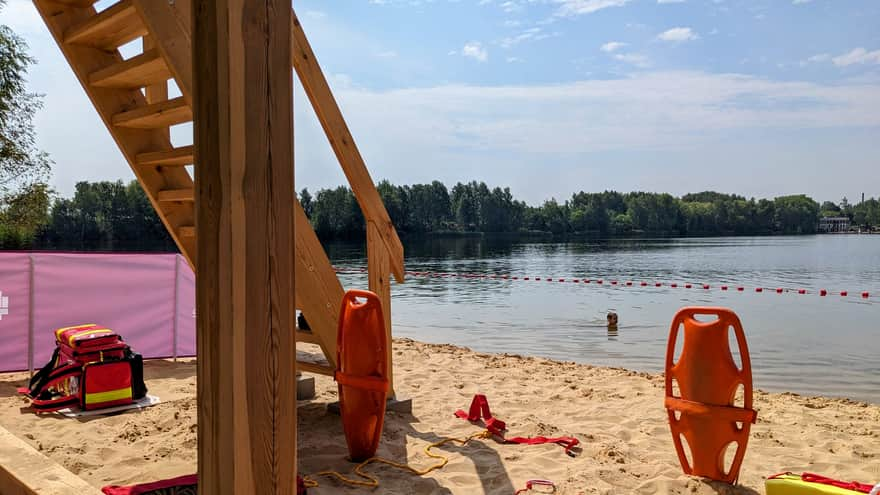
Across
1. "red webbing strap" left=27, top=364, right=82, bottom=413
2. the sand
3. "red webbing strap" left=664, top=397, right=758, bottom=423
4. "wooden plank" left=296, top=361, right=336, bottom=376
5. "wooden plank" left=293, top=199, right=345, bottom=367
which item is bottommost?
the sand

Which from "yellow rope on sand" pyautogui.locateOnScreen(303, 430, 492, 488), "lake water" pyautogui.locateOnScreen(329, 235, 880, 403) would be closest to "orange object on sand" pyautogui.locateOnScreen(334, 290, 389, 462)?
"yellow rope on sand" pyautogui.locateOnScreen(303, 430, 492, 488)

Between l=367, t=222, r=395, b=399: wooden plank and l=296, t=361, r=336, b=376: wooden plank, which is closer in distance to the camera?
l=367, t=222, r=395, b=399: wooden plank

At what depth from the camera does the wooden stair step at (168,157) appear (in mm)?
3860

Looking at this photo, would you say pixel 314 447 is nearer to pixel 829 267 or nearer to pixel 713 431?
pixel 713 431

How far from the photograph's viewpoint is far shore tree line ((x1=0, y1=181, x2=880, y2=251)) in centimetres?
6700

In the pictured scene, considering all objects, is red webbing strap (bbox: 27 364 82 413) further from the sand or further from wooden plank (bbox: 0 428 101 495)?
wooden plank (bbox: 0 428 101 495)

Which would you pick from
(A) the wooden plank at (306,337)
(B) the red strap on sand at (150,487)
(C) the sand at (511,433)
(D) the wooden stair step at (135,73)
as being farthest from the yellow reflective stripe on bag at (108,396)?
(B) the red strap on sand at (150,487)

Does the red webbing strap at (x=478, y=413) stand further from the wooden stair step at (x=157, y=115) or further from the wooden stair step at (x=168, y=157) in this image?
the wooden stair step at (x=157, y=115)

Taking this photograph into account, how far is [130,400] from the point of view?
5.38 m

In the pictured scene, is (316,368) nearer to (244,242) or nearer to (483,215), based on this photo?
(244,242)

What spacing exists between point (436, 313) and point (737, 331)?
13.3 m

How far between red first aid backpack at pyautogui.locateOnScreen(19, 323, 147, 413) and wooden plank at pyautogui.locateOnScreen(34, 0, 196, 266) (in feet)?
4.34

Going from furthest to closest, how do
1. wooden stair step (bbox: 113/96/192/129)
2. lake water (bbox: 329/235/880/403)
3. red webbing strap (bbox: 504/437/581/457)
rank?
lake water (bbox: 329/235/880/403) < red webbing strap (bbox: 504/437/581/457) < wooden stair step (bbox: 113/96/192/129)

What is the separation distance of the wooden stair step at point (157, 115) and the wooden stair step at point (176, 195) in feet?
1.47
